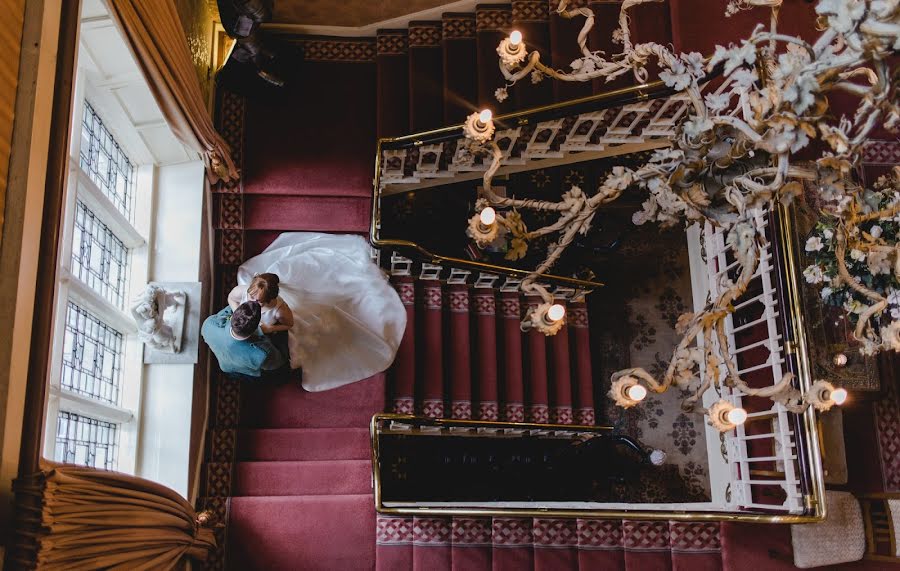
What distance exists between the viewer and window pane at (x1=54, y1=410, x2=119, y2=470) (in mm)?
3818

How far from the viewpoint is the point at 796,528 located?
183 inches

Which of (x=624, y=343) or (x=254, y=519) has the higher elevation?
(x=624, y=343)

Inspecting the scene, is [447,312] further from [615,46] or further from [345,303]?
[615,46]

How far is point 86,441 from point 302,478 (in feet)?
4.89

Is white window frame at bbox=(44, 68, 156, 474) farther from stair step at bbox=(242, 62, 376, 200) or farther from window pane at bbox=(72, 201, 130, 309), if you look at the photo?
stair step at bbox=(242, 62, 376, 200)

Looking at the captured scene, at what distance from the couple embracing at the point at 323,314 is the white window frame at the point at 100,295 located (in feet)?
2.02

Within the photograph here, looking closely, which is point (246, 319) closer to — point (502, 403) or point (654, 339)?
point (502, 403)

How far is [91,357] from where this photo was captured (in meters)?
4.21

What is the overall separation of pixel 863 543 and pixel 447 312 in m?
3.60

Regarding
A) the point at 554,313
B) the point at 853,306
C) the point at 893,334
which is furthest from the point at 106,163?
the point at 853,306

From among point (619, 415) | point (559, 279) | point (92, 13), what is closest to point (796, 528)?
point (619, 415)

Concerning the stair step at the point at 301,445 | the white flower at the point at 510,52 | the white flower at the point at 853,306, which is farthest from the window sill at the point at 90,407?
the white flower at the point at 853,306

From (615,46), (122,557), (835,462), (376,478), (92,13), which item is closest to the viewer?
(122,557)

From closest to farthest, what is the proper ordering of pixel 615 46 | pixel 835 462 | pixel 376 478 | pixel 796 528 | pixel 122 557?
1. pixel 122 557
2. pixel 376 478
3. pixel 796 528
4. pixel 835 462
5. pixel 615 46
